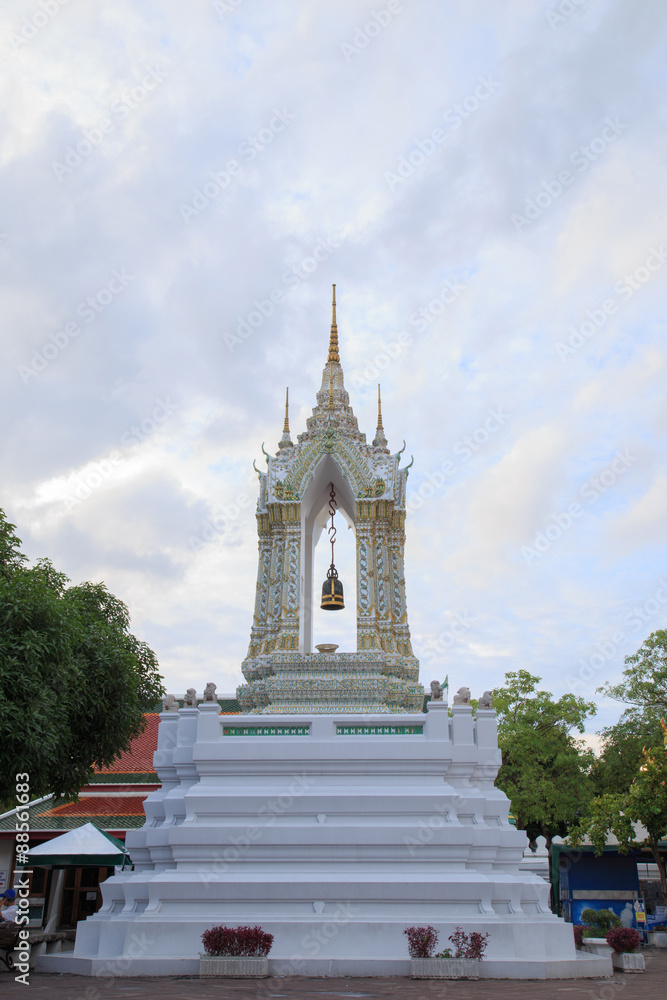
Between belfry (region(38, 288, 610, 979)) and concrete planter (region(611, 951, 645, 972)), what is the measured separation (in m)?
3.35

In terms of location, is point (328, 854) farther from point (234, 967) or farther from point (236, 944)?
point (234, 967)

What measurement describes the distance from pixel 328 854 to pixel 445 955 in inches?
99.5

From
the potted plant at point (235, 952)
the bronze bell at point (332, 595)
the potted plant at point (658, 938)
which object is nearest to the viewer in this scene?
the potted plant at point (235, 952)

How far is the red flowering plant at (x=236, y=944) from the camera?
40.0 ft

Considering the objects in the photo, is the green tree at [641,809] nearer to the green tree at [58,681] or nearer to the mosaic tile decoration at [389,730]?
the mosaic tile decoration at [389,730]

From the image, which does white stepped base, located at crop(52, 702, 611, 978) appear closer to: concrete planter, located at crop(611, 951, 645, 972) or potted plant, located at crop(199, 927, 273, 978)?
potted plant, located at crop(199, 927, 273, 978)

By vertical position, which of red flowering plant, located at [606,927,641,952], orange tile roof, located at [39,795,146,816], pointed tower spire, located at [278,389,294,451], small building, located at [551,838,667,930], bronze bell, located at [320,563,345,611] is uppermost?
pointed tower spire, located at [278,389,294,451]

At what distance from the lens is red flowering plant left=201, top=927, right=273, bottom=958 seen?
12195mm

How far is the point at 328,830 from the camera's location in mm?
13852

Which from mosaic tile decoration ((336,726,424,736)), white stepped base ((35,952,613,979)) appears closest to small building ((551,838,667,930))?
mosaic tile decoration ((336,726,424,736))

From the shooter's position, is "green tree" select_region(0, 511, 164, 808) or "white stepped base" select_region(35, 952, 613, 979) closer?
"white stepped base" select_region(35, 952, 613, 979)

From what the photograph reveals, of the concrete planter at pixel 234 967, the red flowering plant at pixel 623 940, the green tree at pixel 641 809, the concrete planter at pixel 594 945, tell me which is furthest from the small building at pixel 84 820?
the green tree at pixel 641 809

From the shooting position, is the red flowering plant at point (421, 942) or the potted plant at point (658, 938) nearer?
the red flowering plant at point (421, 942)

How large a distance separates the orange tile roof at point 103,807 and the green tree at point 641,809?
43.6ft
